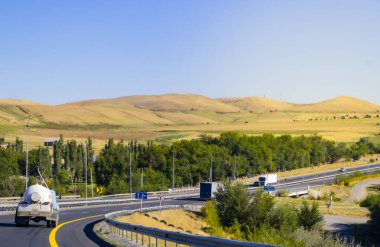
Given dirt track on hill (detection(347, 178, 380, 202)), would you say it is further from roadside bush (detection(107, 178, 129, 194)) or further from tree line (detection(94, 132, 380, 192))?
roadside bush (detection(107, 178, 129, 194))

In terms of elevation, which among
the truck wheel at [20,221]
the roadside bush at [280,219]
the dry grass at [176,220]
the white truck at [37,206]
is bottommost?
the dry grass at [176,220]

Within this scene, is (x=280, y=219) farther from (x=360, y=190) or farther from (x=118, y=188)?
(x=360, y=190)

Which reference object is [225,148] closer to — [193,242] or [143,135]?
[143,135]

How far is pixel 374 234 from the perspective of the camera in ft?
194

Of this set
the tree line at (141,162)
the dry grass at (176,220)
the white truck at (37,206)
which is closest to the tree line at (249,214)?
the dry grass at (176,220)

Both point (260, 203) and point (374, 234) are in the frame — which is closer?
point (260, 203)

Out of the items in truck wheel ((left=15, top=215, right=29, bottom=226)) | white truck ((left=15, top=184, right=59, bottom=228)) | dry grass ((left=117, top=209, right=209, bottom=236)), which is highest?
white truck ((left=15, top=184, right=59, bottom=228))

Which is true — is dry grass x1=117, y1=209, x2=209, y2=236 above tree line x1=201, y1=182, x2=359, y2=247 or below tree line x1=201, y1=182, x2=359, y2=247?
below

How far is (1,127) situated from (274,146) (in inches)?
3428

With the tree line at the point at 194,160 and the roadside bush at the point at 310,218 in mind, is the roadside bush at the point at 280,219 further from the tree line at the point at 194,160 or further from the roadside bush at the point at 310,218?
the tree line at the point at 194,160

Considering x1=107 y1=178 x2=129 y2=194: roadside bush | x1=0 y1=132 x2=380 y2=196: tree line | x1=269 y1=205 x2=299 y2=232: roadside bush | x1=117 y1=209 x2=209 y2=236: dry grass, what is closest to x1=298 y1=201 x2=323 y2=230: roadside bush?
x1=269 y1=205 x2=299 y2=232: roadside bush

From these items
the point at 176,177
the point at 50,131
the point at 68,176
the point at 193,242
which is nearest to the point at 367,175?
the point at 176,177

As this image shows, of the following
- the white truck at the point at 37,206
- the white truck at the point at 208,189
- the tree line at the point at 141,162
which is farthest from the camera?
the tree line at the point at 141,162

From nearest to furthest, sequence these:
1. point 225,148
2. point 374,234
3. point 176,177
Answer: point 374,234 → point 176,177 → point 225,148
